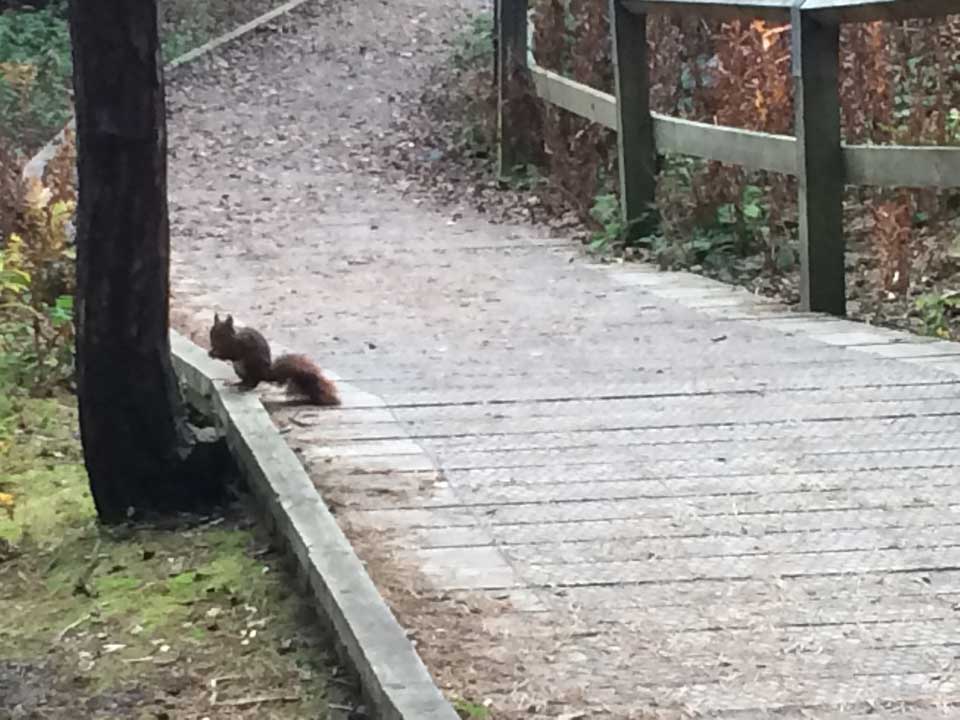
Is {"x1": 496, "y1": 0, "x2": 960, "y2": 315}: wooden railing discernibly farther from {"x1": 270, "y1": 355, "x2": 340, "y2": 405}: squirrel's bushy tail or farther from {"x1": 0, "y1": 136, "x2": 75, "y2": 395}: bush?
{"x1": 0, "y1": 136, "x2": 75, "y2": 395}: bush

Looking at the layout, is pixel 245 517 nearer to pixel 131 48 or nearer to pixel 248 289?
pixel 131 48

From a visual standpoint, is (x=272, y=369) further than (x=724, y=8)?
No

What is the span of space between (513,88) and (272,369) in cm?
615

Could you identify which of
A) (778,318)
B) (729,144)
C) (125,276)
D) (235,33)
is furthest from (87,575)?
(235,33)

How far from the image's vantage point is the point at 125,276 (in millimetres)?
4352

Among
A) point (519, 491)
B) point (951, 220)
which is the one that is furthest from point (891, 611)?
point (951, 220)

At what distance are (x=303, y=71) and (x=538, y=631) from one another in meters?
12.4

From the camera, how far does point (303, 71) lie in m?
15.1

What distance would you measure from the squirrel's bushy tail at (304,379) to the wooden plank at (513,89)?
19.7 feet

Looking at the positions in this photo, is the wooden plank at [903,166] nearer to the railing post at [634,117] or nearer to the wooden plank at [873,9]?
the wooden plank at [873,9]

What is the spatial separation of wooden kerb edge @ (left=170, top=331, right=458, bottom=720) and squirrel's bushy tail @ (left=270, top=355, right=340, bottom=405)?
118 mm

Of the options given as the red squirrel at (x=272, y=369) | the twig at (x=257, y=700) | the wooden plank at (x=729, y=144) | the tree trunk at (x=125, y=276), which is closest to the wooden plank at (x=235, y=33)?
the wooden plank at (x=729, y=144)

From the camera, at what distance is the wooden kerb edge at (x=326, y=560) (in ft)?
9.37

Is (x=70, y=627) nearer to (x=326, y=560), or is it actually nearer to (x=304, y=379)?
(x=326, y=560)
